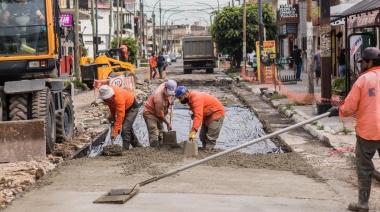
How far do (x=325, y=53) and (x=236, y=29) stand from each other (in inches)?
1393

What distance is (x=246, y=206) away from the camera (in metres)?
8.05

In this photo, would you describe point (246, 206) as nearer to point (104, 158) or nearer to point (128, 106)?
point (104, 158)

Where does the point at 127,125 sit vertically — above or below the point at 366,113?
below

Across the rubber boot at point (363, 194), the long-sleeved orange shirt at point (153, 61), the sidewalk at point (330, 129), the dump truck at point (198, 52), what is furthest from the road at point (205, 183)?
the dump truck at point (198, 52)

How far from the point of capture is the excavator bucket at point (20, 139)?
12109 millimetres

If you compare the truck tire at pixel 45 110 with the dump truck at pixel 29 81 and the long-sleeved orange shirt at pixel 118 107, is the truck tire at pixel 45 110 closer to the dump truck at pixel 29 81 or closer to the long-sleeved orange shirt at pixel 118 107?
the dump truck at pixel 29 81

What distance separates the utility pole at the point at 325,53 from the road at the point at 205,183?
609 centimetres

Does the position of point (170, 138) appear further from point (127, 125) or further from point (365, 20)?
point (365, 20)

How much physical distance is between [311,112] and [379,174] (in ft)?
33.7

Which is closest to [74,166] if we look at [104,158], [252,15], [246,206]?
[104,158]

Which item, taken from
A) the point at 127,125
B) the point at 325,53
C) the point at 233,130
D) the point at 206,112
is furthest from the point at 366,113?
the point at 325,53

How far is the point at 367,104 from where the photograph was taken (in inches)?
309

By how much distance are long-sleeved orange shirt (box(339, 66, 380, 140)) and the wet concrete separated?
6.10m

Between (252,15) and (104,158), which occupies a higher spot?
(252,15)
